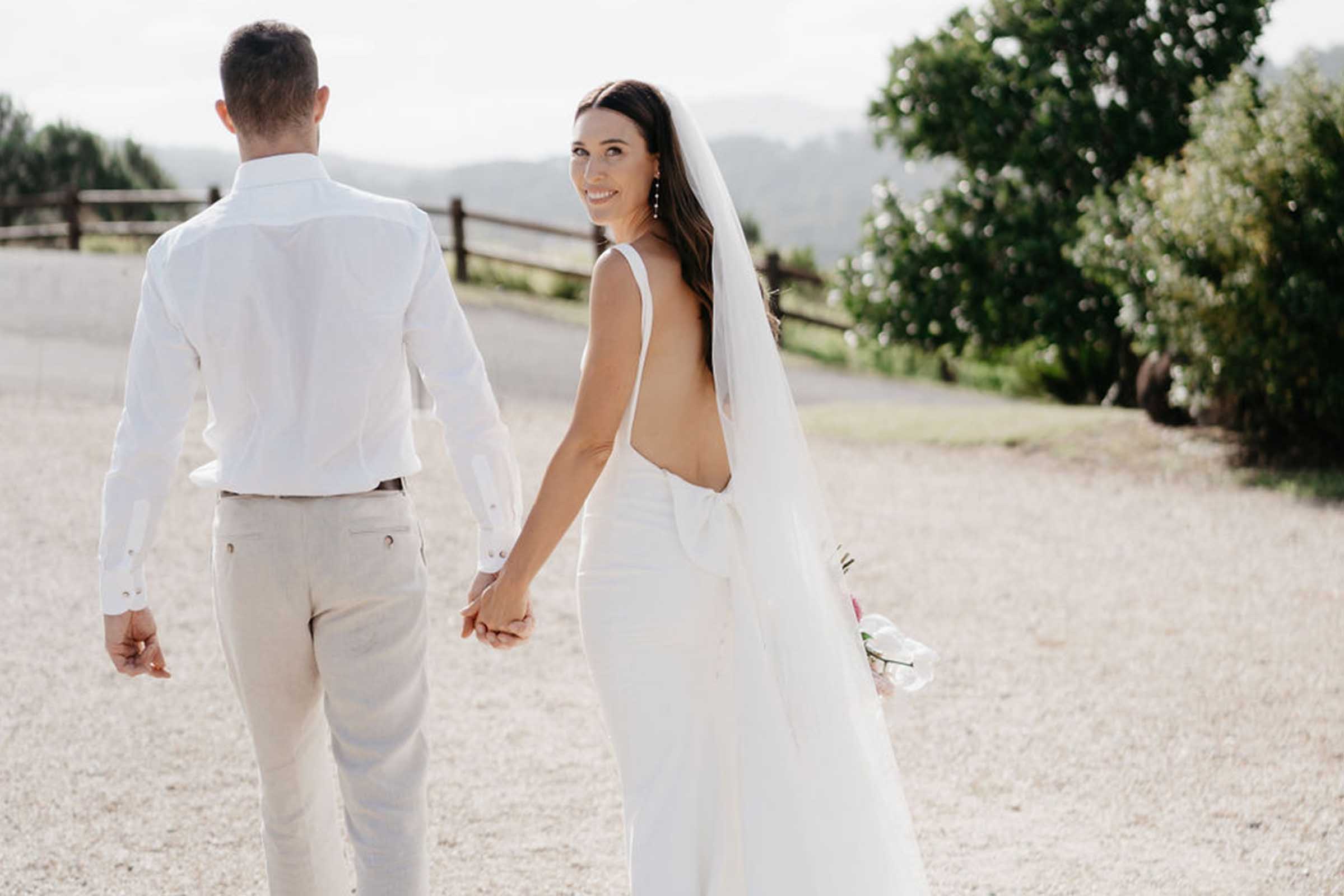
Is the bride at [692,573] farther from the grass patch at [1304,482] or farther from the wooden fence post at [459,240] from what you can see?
the wooden fence post at [459,240]

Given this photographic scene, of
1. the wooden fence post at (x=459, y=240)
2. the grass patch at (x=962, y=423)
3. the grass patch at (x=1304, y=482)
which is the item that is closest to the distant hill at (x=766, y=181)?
the wooden fence post at (x=459, y=240)

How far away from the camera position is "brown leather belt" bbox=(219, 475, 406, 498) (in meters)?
2.86

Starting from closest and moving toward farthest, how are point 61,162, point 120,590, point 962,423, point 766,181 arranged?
point 120,590 → point 962,423 → point 61,162 → point 766,181

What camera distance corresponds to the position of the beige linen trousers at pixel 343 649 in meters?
2.85

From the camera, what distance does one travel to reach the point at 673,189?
120 inches

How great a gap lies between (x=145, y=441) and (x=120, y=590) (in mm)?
342

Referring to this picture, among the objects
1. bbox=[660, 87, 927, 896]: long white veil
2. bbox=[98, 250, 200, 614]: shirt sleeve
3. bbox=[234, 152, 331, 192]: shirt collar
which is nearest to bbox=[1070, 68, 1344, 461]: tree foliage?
bbox=[660, 87, 927, 896]: long white veil

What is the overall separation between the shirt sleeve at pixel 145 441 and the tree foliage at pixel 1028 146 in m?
13.2

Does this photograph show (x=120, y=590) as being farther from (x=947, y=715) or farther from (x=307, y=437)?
(x=947, y=715)

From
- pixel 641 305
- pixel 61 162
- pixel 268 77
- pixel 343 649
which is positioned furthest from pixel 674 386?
pixel 61 162

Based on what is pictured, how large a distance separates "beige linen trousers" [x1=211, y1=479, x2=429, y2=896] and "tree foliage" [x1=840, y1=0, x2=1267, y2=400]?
1308 cm

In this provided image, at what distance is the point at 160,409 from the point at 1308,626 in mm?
5965

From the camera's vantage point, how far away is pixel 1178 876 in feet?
13.8

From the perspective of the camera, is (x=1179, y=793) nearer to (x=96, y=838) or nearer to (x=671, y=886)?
(x=671, y=886)
